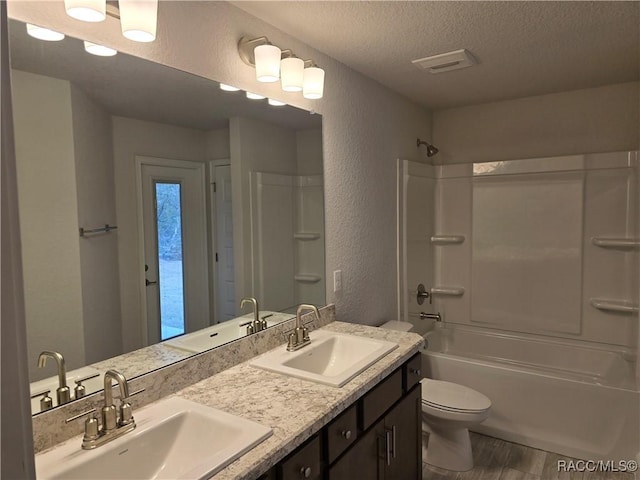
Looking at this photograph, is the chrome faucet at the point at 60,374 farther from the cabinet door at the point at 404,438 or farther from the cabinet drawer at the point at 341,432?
the cabinet door at the point at 404,438

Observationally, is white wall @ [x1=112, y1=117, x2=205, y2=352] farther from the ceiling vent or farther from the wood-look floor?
the wood-look floor

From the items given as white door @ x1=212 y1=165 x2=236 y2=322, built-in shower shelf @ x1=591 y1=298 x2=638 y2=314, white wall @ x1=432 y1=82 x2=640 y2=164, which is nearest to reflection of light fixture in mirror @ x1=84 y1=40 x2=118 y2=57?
white door @ x1=212 y1=165 x2=236 y2=322

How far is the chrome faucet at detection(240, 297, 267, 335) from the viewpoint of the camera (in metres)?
1.92

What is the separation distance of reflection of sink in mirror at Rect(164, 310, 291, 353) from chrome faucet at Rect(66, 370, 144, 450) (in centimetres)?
37

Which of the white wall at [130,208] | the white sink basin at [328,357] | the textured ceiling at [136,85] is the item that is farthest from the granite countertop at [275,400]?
the textured ceiling at [136,85]

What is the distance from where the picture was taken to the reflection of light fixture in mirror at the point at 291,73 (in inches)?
76.0

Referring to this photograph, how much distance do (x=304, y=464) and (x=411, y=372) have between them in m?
0.85

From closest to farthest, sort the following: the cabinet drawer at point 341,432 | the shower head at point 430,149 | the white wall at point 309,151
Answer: the cabinet drawer at point 341,432
the white wall at point 309,151
the shower head at point 430,149

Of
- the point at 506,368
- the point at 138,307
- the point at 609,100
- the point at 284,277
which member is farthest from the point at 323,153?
the point at 609,100

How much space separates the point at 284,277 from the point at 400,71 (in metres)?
1.50

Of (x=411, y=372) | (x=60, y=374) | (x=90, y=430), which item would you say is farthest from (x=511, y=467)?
(x=60, y=374)

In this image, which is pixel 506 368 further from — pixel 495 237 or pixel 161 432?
pixel 161 432

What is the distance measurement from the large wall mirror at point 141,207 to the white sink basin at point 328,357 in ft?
0.64

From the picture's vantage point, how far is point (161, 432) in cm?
126
